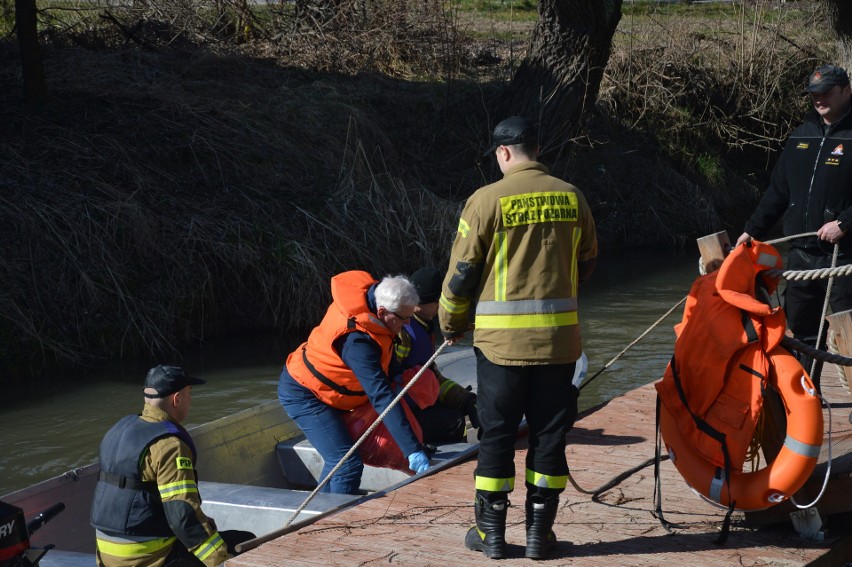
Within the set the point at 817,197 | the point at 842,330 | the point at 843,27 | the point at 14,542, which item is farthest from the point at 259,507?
the point at 843,27

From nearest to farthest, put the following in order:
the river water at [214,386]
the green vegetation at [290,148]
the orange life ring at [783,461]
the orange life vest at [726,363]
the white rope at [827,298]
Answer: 1. the orange life ring at [783,461]
2. the orange life vest at [726,363]
3. the white rope at [827,298]
4. the river water at [214,386]
5. the green vegetation at [290,148]

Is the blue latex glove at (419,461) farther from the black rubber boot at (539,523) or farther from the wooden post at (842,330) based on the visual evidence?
the wooden post at (842,330)

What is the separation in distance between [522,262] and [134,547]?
186 centimetres

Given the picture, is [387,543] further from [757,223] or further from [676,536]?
[757,223]

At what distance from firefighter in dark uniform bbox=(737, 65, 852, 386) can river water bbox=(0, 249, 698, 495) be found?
3.82 meters

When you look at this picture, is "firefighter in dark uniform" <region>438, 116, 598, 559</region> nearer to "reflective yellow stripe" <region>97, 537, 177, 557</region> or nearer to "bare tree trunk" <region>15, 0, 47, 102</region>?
"reflective yellow stripe" <region>97, 537, 177, 557</region>

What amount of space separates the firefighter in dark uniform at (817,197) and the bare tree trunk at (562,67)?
30.7ft

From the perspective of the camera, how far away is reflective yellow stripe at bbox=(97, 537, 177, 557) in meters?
4.16

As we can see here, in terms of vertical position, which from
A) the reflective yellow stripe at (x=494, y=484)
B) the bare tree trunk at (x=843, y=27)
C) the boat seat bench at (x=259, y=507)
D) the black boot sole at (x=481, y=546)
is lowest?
the boat seat bench at (x=259, y=507)

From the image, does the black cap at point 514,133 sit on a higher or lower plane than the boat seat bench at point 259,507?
higher

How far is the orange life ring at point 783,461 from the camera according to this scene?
4.12 meters

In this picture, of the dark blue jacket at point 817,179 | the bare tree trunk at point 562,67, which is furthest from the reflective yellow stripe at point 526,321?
the bare tree trunk at point 562,67

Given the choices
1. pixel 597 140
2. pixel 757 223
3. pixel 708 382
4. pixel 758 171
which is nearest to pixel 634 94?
pixel 597 140

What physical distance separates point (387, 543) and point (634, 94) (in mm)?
14028
